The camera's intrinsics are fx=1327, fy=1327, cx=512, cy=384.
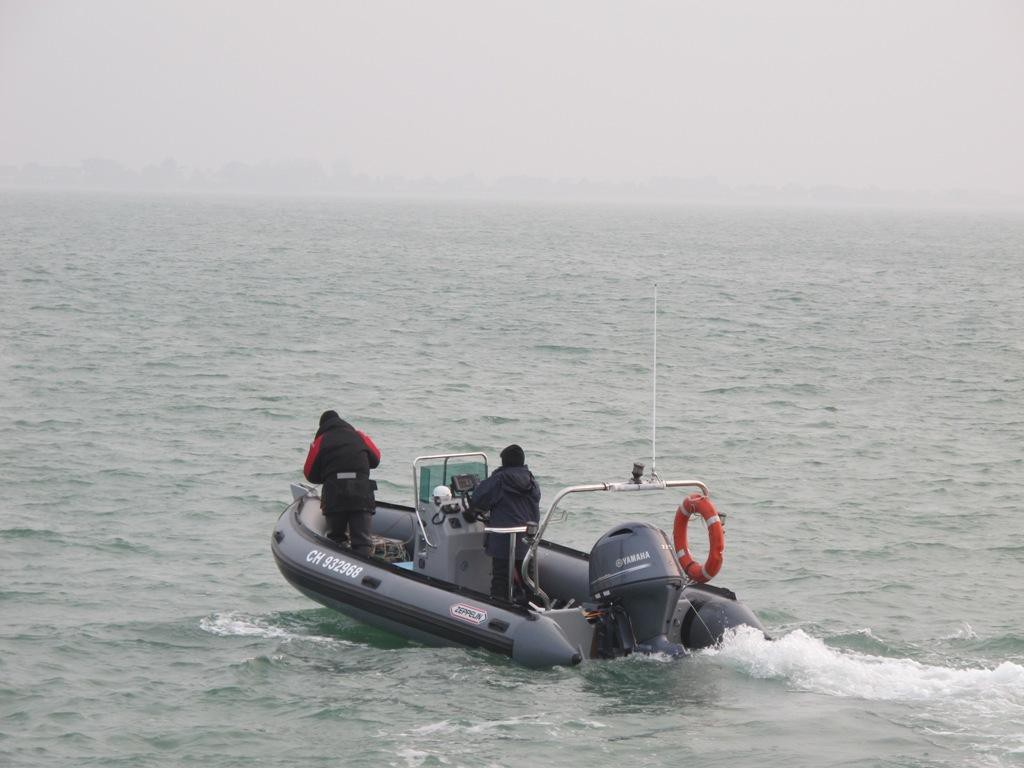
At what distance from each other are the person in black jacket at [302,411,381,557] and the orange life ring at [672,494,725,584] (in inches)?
98.6

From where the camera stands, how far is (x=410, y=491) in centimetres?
1522

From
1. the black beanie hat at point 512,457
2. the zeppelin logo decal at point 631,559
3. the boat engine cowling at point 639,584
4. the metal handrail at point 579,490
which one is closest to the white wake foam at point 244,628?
the metal handrail at point 579,490

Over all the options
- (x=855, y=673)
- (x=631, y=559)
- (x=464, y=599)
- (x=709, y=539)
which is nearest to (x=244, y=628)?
(x=464, y=599)

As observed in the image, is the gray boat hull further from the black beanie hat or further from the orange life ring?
the black beanie hat

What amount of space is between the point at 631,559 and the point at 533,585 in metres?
0.85

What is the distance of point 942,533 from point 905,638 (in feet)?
13.2

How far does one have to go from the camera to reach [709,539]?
9781 mm

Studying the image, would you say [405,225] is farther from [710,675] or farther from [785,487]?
[710,675]

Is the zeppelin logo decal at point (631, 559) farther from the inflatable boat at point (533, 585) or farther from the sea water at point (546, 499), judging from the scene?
the sea water at point (546, 499)

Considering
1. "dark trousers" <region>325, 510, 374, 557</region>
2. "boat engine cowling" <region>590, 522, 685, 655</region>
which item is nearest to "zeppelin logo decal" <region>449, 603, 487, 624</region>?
"boat engine cowling" <region>590, 522, 685, 655</region>

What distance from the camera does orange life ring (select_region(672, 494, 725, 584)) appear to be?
945cm

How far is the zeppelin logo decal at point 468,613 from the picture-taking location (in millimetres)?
9625

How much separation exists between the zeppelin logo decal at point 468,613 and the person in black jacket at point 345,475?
1227 millimetres

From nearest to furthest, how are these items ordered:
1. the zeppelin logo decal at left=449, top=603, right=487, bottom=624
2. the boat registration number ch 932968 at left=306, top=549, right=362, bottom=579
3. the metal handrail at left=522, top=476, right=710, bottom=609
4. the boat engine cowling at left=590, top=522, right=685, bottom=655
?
the metal handrail at left=522, top=476, right=710, bottom=609 < the boat engine cowling at left=590, top=522, right=685, bottom=655 < the zeppelin logo decal at left=449, top=603, right=487, bottom=624 < the boat registration number ch 932968 at left=306, top=549, right=362, bottom=579
